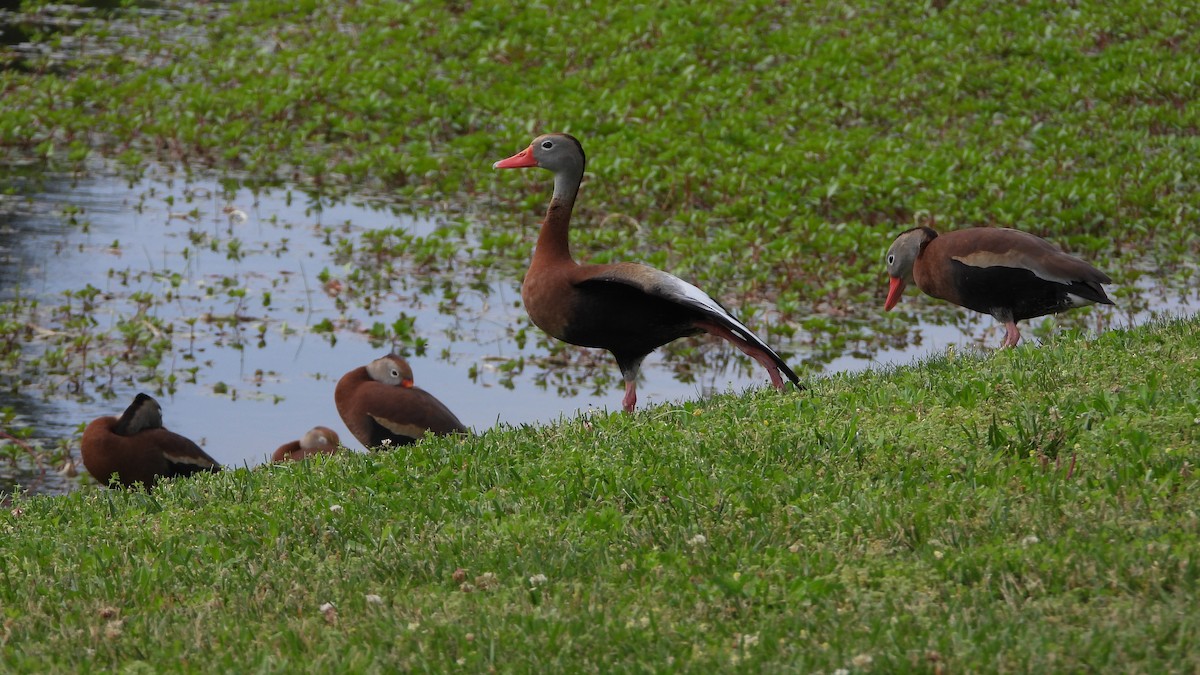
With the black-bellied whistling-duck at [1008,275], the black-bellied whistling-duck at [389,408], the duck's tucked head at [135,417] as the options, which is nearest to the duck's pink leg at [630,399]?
the black-bellied whistling-duck at [389,408]

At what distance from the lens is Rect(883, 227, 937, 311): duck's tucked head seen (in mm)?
9906

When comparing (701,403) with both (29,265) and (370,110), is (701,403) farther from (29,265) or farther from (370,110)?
(370,110)

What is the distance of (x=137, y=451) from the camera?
902cm

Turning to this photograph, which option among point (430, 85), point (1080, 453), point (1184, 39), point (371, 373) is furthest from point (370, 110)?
point (1080, 453)

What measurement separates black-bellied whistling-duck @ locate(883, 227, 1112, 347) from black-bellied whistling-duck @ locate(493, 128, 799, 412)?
68.5 inches

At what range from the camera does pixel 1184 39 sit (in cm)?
2031

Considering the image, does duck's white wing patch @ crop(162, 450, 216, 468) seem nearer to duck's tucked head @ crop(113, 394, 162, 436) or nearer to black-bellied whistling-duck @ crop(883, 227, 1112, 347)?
duck's tucked head @ crop(113, 394, 162, 436)

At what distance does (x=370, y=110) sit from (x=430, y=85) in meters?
0.96

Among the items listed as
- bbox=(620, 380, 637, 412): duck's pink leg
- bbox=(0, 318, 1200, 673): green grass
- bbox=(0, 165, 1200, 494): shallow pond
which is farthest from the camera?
bbox=(0, 165, 1200, 494): shallow pond

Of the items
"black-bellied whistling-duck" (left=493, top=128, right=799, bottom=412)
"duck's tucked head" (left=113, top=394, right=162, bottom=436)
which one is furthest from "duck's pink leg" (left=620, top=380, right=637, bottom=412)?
"duck's tucked head" (left=113, top=394, right=162, bottom=436)

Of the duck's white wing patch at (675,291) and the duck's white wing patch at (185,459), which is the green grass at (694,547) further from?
the duck's white wing patch at (185,459)

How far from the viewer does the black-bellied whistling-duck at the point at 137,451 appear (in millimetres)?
9023

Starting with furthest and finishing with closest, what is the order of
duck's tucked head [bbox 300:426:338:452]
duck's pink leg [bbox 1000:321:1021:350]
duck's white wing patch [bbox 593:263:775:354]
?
duck's tucked head [bbox 300:426:338:452] → duck's pink leg [bbox 1000:321:1021:350] → duck's white wing patch [bbox 593:263:775:354]

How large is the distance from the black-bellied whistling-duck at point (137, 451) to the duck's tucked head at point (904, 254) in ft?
15.1
